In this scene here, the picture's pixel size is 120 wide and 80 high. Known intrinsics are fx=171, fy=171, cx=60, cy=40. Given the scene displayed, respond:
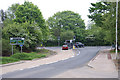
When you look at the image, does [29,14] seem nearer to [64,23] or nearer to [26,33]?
[26,33]

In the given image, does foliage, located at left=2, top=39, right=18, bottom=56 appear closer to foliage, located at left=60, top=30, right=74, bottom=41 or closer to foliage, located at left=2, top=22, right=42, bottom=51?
foliage, located at left=2, top=22, right=42, bottom=51

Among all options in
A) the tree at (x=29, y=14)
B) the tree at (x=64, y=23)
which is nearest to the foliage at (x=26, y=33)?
the tree at (x=29, y=14)

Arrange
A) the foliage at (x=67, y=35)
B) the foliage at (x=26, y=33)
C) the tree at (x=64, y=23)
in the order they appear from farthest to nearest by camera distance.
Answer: the tree at (x=64, y=23)
the foliage at (x=67, y=35)
the foliage at (x=26, y=33)

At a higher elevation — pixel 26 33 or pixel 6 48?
pixel 26 33

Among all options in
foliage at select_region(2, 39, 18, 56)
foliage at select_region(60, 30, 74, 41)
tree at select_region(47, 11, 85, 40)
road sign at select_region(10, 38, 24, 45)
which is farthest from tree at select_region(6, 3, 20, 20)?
road sign at select_region(10, 38, 24, 45)

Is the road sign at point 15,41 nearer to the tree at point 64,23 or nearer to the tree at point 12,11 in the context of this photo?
the tree at point 64,23

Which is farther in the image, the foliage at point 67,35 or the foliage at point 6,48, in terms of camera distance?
the foliage at point 67,35

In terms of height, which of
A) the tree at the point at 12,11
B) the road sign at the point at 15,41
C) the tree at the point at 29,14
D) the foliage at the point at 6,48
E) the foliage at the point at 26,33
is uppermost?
the tree at the point at 12,11

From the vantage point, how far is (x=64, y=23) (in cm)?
5972

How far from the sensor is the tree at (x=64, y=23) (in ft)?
192

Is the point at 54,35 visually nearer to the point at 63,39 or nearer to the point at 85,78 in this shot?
the point at 63,39

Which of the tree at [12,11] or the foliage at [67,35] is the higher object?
the tree at [12,11]

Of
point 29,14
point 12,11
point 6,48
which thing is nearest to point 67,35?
point 29,14

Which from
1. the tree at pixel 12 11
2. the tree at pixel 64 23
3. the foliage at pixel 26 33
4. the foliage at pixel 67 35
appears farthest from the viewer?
the tree at pixel 12 11
